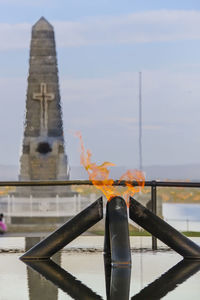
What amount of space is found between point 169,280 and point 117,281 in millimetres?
456

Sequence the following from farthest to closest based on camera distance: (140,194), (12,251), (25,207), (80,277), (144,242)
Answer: (140,194), (25,207), (144,242), (12,251), (80,277)

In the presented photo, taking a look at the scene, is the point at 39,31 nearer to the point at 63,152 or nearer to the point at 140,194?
the point at 63,152

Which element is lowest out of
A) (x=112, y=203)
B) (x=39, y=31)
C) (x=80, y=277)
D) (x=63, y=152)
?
(x=80, y=277)

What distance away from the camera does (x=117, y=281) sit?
561cm

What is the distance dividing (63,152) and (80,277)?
73.8ft

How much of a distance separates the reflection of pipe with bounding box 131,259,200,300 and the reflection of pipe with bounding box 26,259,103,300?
0.38 metres

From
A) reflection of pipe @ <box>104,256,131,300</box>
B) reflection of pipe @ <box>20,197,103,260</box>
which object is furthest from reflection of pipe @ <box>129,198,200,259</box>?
reflection of pipe @ <box>104,256,131,300</box>

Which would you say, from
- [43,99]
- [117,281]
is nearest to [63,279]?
[117,281]

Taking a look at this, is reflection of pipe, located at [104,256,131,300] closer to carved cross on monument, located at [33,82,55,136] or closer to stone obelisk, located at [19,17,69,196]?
carved cross on monument, located at [33,82,55,136]

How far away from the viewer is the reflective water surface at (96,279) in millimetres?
5137

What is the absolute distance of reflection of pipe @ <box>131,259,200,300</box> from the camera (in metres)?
5.09

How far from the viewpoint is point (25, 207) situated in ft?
88.0

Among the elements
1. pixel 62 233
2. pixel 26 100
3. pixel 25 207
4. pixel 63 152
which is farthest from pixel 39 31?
pixel 62 233

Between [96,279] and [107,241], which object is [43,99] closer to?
[107,241]
